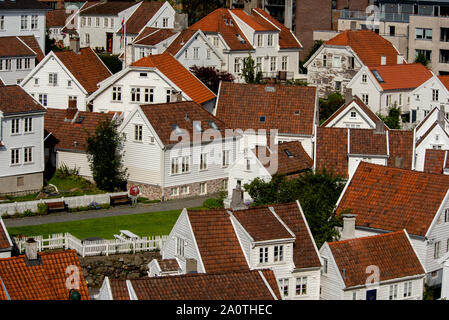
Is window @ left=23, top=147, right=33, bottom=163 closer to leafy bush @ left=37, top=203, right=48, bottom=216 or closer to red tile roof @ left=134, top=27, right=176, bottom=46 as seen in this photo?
leafy bush @ left=37, top=203, right=48, bottom=216

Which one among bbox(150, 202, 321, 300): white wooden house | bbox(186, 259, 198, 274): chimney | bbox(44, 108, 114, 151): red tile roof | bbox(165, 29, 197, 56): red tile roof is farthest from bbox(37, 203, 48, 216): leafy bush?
bbox(165, 29, 197, 56): red tile roof

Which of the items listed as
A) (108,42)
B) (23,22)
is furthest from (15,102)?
(108,42)

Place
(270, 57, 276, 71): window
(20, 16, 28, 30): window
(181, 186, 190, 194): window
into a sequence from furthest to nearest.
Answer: (20, 16, 28, 30): window < (270, 57, 276, 71): window < (181, 186, 190, 194): window

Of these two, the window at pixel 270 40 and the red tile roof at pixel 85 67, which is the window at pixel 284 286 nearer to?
the red tile roof at pixel 85 67

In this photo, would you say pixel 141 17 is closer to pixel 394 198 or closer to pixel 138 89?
pixel 138 89

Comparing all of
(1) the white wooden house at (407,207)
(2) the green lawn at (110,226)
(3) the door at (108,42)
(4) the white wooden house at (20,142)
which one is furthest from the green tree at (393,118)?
(3) the door at (108,42)

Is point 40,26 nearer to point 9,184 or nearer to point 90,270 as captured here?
point 9,184
